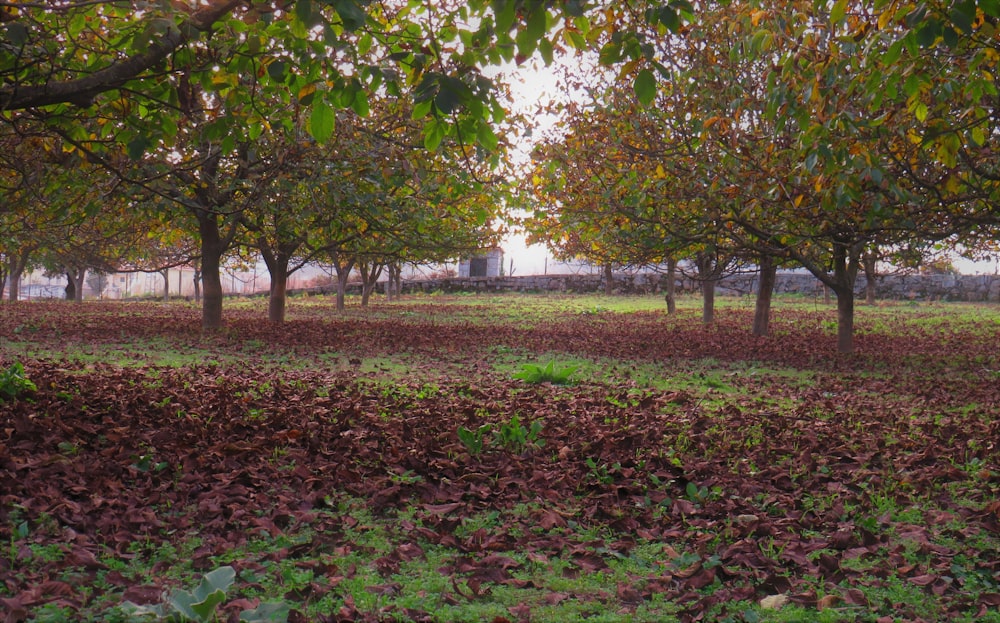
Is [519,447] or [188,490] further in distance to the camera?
[519,447]

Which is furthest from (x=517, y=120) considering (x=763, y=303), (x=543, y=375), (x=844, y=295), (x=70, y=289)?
(x=70, y=289)

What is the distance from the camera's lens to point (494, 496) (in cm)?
444

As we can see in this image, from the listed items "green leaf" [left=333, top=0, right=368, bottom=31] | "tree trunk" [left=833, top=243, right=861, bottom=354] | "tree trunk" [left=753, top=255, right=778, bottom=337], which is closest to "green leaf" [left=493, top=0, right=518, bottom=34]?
"green leaf" [left=333, top=0, right=368, bottom=31]

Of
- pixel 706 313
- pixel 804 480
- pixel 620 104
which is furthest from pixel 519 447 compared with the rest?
pixel 706 313

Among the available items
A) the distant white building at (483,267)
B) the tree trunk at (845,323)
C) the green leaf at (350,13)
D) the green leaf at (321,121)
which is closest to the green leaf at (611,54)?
the green leaf at (350,13)

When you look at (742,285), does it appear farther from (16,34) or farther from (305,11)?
(16,34)

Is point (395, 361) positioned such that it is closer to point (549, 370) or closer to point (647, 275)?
point (549, 370)

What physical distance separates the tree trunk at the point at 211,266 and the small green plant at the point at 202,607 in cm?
1226

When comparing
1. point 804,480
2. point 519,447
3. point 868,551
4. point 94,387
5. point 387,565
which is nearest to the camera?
point 387,565

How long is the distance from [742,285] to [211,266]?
1214 inches

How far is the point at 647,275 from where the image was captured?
1497 inches

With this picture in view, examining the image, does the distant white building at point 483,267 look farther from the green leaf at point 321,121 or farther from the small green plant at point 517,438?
the green leaf at point 321,121

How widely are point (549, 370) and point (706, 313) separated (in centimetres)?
1192

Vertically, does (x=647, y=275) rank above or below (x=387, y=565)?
above
